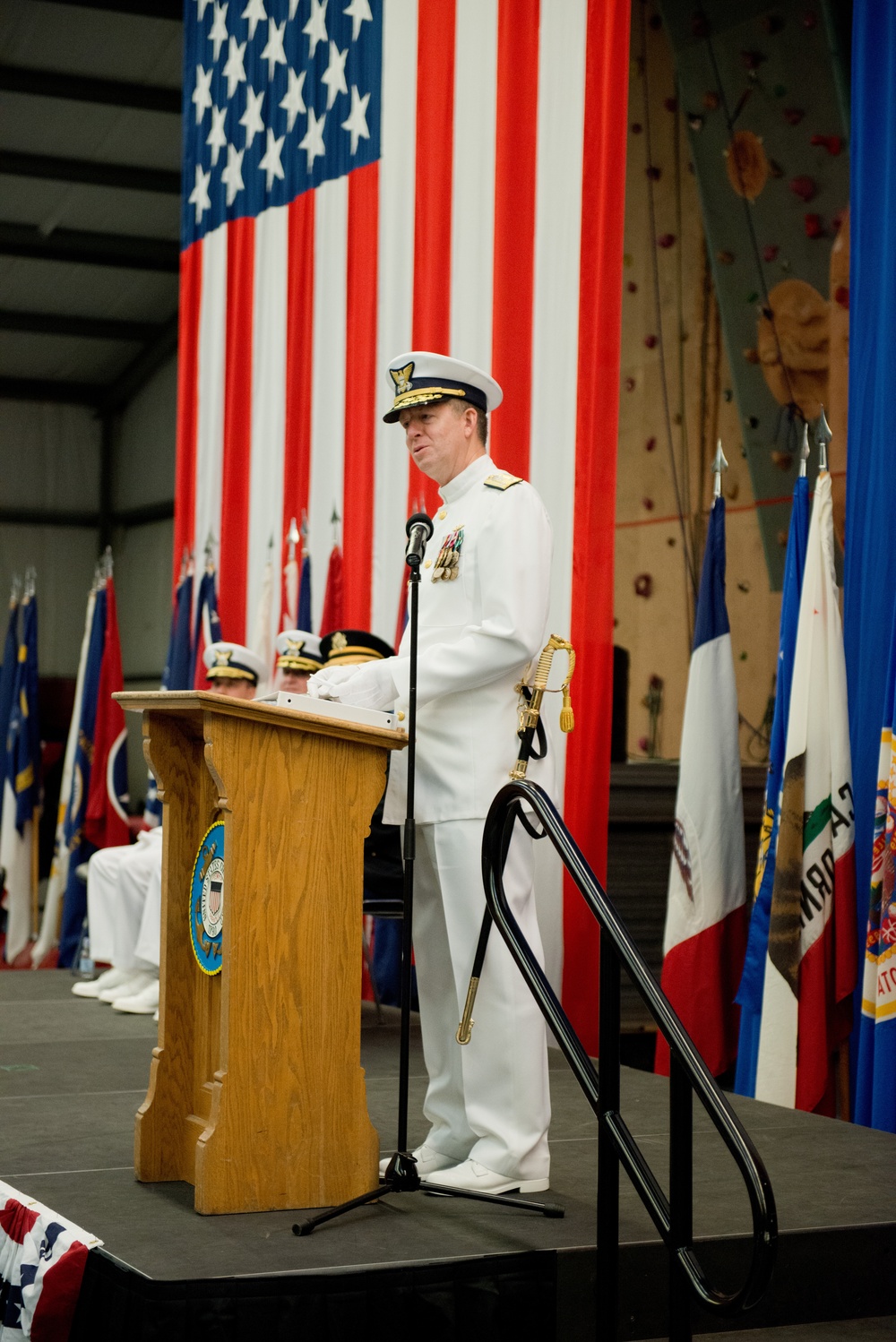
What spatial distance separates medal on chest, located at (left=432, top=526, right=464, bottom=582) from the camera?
8.95 ft

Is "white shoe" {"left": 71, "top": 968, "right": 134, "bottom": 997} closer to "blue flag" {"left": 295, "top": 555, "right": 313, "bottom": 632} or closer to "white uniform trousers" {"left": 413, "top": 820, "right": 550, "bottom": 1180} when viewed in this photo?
"blue flag" {"left": 295, "top": 555, "right": 313, "bottom": 632}

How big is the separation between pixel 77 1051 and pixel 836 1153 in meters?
2.15

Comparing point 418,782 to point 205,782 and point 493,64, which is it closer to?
point 205,782

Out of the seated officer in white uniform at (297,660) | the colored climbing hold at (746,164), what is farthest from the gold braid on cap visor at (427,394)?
the colored climbing hold at (746,164)

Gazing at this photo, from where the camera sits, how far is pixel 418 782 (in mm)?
2729

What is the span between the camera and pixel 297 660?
4.93 metres

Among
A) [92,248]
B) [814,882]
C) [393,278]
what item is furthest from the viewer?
[92,248]

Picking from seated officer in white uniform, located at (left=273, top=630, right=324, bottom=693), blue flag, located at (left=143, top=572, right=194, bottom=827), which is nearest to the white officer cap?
seated officer in white uniform, located at (left=273, top=630, right=324, bottom=693)

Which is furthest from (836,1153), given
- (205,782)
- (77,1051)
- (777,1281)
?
(77,1051)

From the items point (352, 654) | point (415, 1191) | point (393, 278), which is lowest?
point (415, 1191)

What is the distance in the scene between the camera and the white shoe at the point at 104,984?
5.42m

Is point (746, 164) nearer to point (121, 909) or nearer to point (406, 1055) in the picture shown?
Answer: point (121, 909)

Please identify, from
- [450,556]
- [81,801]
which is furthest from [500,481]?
[81,801]

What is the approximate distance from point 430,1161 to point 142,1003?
2.55m
